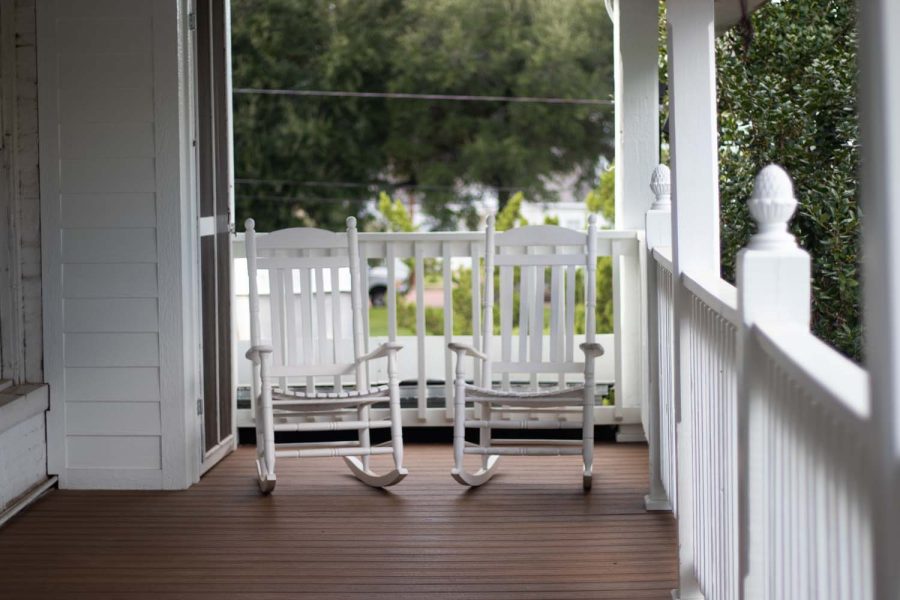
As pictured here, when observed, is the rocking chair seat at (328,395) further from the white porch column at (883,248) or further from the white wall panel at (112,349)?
the white porch column at (883,248)

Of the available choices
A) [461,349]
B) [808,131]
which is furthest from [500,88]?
[461,349]

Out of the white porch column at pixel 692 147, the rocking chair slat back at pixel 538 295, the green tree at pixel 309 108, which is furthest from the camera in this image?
the green tree at pixel 309 108

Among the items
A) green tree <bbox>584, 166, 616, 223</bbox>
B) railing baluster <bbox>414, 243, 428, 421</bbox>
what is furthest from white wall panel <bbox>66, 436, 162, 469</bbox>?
green tree <bbox>584, 166, 616, 223</bbox>

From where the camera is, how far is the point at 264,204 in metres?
20.3

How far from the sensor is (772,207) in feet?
7.98

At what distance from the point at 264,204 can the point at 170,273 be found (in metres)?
15.3

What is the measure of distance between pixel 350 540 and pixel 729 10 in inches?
111

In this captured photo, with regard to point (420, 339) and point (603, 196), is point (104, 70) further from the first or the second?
point (603, 196)

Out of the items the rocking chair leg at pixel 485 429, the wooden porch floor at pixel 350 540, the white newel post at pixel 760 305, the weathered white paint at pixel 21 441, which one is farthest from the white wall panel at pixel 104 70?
the white newel post at pixel 760 305

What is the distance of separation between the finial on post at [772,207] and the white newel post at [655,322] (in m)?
2.24

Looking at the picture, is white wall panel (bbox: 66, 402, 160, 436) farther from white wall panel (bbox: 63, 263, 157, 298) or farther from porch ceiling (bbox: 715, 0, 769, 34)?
porch ceiling (bbox: 715, 0, 769, 34)

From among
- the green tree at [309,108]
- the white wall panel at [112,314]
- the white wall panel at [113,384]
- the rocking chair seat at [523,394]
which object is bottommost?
the rocking chair seat at [523,394]

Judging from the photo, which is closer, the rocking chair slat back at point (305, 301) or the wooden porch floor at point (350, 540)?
the wooden porch floor at point (350, 540)

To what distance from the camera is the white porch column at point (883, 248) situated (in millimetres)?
1483
